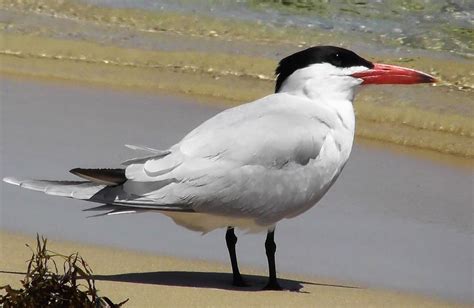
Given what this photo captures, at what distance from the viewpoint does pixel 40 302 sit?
4.36 metres

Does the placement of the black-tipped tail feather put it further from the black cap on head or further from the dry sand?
the black cap on head

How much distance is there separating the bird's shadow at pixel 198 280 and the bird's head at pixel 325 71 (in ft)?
2.95

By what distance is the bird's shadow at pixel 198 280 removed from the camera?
17.2ft

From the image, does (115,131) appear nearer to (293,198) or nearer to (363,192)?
(363,192)

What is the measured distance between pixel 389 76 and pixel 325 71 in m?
0.34

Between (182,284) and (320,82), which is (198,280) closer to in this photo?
(182,284)

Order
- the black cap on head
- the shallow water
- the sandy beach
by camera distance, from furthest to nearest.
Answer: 1. the shallow water
2. the black cap on head
3. the sandy beach

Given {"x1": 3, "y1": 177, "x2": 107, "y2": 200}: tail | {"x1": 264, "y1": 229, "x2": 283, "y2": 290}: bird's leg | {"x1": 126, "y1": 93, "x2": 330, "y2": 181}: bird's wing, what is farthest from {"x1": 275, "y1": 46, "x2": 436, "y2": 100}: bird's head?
{"x1": 3, "y1": 177, "x2": 107, "y2": 200}: tail

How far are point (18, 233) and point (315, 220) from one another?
1.52 metres

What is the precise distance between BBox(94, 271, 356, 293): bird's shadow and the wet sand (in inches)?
5.1

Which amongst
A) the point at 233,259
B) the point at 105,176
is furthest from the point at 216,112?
the point at 105,176

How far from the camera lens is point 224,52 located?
11.4 meters

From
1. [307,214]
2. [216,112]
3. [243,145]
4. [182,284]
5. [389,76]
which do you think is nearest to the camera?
[182,284]

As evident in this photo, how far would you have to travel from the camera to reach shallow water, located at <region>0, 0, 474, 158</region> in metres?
9.56
